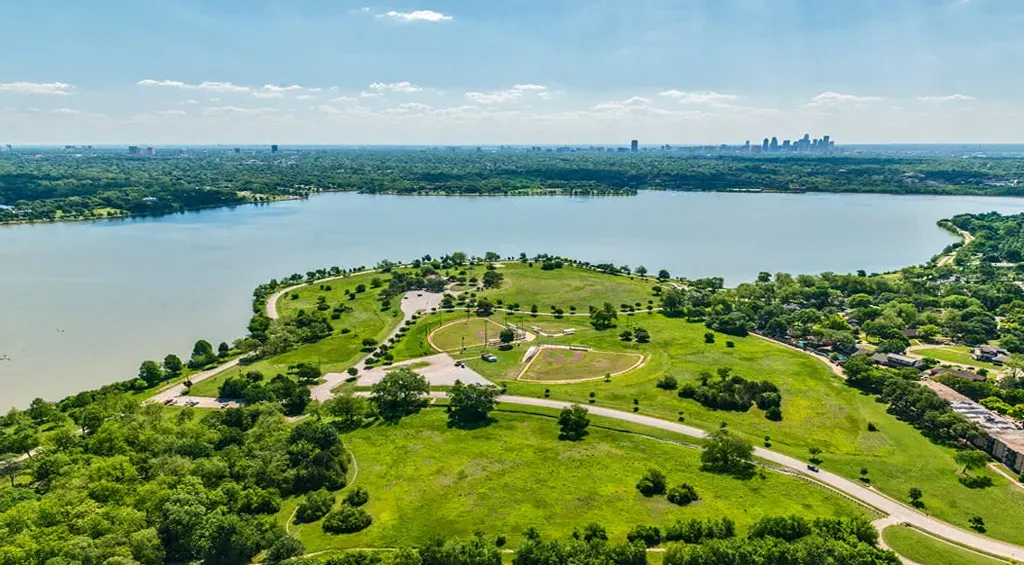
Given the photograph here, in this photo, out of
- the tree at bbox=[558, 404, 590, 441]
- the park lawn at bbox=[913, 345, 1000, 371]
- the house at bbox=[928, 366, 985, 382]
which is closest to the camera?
the tree at bbox=[558, 404, 590, 441]

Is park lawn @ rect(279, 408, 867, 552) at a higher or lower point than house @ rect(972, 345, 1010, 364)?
lower

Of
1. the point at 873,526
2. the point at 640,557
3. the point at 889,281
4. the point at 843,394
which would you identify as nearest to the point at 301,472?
the point at 640,557

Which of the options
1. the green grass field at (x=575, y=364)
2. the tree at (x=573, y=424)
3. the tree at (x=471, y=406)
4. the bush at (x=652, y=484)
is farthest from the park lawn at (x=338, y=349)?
the bush at (x=652, y=484)

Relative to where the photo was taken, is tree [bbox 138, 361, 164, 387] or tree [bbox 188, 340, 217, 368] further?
tree [bbox 188, 340, 217, 368]

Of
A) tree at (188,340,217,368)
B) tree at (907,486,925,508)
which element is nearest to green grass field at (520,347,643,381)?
tree at (907,486,925,508)

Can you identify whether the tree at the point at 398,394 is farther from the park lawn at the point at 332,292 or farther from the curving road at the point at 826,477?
the park lawn at the point at 332,292

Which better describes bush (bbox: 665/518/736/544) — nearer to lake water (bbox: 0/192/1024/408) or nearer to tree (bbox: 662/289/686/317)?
tree (bbox: 662/289/686/317)
